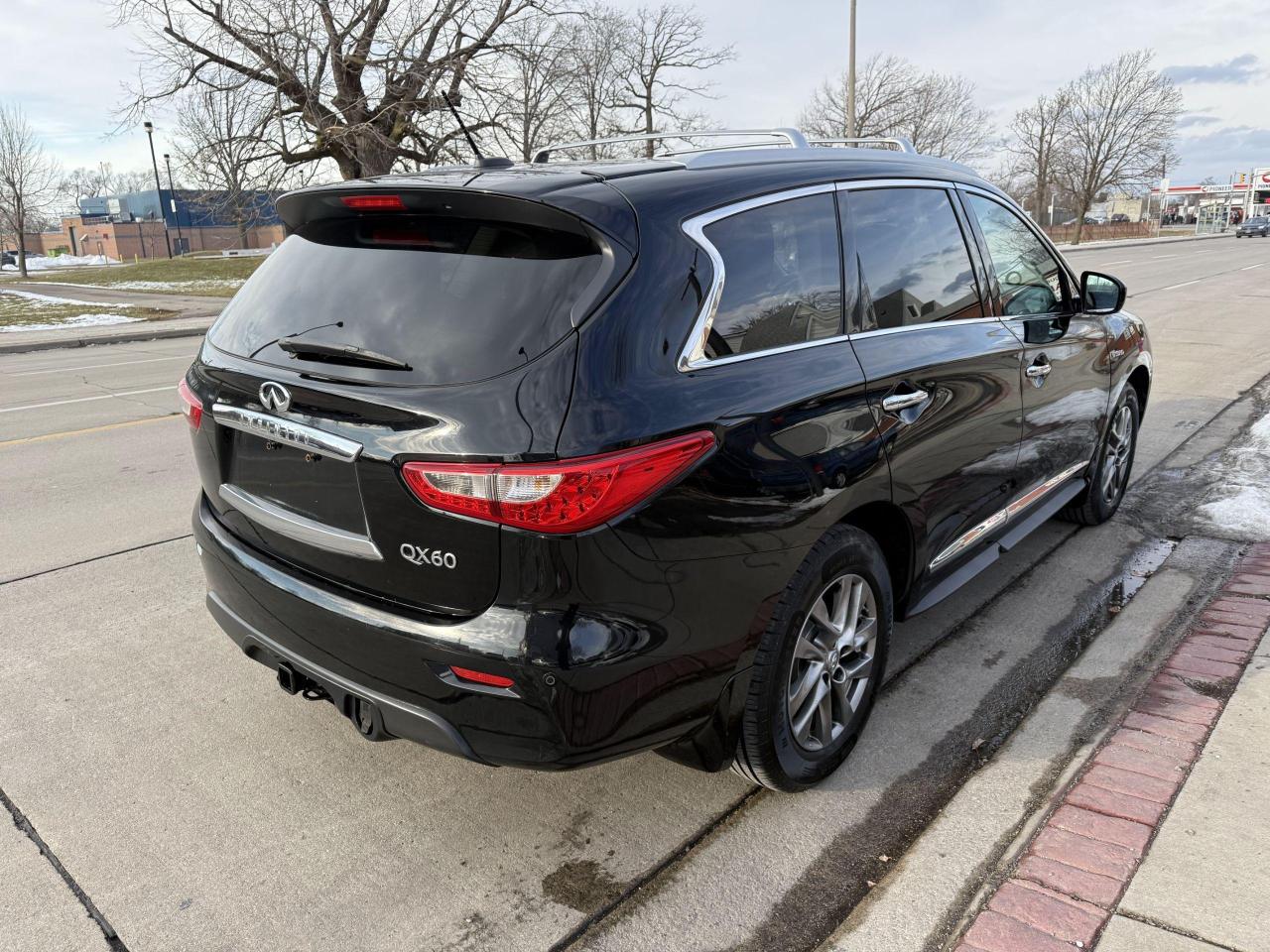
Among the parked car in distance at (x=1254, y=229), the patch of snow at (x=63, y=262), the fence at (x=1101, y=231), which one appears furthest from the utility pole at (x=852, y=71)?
the patch of snow at (x=63, y=262)

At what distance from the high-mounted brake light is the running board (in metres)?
2.13

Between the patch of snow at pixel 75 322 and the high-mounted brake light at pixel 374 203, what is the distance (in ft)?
68.4

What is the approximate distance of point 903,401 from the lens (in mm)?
2900

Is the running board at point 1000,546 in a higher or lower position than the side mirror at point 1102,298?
lower

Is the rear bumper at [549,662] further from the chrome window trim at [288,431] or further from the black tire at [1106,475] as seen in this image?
the black tire at [1106,475]

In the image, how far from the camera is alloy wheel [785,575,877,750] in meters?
2.73

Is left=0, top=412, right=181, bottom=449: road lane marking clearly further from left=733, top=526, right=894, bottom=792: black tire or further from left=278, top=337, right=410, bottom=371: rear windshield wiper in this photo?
left=733, top=526, right=894, bottom=792: black tire

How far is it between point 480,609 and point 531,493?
32 cm

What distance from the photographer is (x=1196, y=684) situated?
10.9 ft

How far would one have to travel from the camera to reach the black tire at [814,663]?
2.53 meters

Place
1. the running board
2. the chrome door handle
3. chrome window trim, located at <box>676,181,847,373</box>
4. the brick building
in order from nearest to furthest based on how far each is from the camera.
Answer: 1. chrome window trim, located at <box>676,181,847,373</box>
2. the chrome door handle
3. the running board
4. the brick building

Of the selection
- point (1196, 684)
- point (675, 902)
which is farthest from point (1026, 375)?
point (675, 902)

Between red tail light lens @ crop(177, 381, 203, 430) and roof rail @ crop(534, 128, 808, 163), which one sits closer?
red tail light lens @ crop(177, 381, 203, 430)

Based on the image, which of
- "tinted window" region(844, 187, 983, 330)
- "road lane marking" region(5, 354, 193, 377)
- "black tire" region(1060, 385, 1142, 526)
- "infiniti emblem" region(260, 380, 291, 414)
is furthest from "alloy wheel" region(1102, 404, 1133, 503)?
"road lane marking" region(5, 354, 193, 377)
